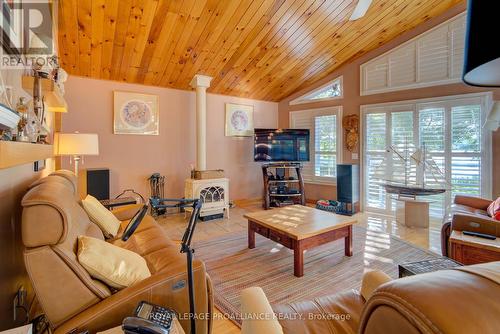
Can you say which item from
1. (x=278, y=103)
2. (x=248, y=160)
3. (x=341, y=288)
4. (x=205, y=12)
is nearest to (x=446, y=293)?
(x=341, y=288)

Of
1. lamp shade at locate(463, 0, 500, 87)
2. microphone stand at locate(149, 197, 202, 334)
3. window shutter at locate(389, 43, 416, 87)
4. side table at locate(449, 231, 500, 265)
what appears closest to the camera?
lamp shade at locate(463, 0, 500, 87)

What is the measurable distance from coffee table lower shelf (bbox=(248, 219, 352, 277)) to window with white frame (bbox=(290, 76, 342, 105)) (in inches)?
129

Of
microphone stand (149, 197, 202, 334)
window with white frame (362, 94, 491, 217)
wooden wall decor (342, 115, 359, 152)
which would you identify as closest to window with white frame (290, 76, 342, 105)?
wooden wall decor (342, 115, 359, 152)

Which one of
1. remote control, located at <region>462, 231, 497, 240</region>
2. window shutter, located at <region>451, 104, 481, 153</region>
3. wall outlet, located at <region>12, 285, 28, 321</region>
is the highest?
window shutter, located at <region>451, 104, 481, 153</region>

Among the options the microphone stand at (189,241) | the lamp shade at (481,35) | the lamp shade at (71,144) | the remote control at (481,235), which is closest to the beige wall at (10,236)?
the microphone stand at (189,241)

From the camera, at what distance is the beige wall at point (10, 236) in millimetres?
1310

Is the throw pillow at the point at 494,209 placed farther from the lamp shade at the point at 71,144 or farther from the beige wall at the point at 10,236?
the lamp shade at the point at 71,144

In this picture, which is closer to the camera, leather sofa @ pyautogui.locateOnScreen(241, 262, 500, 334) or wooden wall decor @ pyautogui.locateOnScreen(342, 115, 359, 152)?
leather sofa @ pyautogui.locateOnScreen(241, 262, 500, 334)

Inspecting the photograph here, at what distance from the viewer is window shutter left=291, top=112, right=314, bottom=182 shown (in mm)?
5527

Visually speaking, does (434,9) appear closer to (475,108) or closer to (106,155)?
(475,108)

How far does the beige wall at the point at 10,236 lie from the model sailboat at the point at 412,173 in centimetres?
435

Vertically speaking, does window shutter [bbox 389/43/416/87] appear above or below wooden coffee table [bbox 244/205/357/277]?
above

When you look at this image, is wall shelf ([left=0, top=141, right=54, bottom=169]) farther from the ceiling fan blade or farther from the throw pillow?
the throw pillow

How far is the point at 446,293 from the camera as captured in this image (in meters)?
0.38
